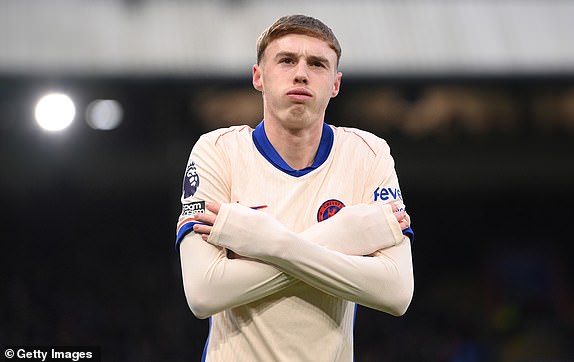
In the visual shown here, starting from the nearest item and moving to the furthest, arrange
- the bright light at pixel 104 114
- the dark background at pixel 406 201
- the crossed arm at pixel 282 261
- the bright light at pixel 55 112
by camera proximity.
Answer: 1. the crossed arm at pixel 282 261
2. the bright light at pixel 55 112
3. the dark background at pixel 406 201
4. the bright light at pixel 104 114

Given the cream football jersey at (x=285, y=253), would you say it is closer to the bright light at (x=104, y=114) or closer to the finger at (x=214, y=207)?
the finger at (x=214, y=207)

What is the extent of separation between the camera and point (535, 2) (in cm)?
720

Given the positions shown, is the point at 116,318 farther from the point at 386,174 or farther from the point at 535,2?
the point at 386,174

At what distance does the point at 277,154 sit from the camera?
7.59 ft

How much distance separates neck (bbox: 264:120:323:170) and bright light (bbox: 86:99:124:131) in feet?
17.3

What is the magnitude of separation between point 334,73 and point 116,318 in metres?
5.71

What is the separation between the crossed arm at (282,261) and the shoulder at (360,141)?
261 millimetres

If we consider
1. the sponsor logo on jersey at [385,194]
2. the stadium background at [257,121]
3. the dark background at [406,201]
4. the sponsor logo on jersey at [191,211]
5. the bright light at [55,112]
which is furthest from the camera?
the dark background at [406,201]

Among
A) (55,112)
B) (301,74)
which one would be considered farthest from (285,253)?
(55,112)

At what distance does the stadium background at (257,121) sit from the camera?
7.06 meters

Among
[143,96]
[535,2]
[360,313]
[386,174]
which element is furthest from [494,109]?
[386,174]

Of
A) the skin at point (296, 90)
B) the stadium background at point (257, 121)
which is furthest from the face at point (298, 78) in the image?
the stadium background at point (257, 121)

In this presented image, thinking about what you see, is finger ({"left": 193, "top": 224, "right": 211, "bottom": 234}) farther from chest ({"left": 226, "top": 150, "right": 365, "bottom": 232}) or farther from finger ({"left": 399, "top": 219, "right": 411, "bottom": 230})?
finger ({"left": 399, "top": 219, "right": 411, "bottom": 230})

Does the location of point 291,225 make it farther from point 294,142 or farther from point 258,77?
point 258,77
